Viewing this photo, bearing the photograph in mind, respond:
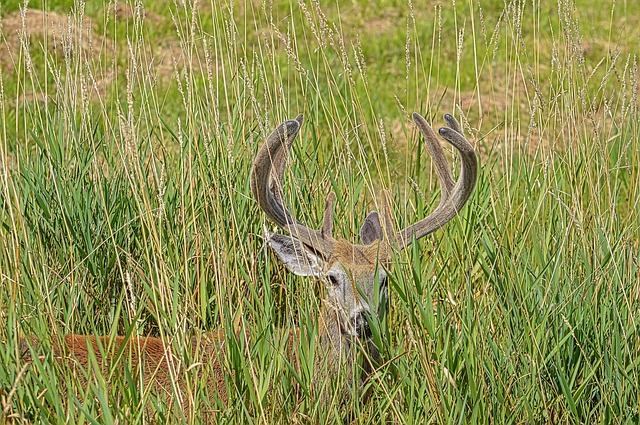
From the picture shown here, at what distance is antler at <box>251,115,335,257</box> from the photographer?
332 cm

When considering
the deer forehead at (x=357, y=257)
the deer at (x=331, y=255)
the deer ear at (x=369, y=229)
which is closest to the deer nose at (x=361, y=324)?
the deer at (x=331, y=255)

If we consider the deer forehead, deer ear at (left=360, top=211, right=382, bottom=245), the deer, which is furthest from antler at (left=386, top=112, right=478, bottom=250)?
deer ear at (left=360, top=211, right=382, bottom=245)

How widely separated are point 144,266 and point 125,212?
35cm

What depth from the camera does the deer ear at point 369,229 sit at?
12.8ft

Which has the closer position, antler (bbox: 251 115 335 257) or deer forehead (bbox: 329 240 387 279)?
antler (bbox: 251 115 335 257)

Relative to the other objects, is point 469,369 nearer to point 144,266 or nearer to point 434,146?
point 434,146

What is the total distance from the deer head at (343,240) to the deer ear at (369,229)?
13 centimetres

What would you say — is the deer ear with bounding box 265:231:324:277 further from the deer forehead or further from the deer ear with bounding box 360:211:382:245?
the deer ear with bounding box 360:211:382:245

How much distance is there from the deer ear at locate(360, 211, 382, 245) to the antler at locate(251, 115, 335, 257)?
166 mm

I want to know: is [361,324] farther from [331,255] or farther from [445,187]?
[445,187]

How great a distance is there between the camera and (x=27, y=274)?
3.51 m

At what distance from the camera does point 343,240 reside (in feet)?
12.4

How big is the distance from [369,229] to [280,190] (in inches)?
23.0

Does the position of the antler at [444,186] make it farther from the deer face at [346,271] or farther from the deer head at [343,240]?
the deer face at [346,271]
